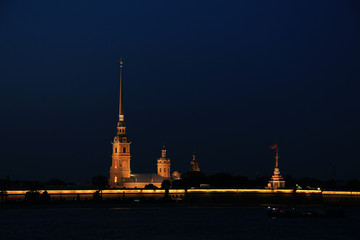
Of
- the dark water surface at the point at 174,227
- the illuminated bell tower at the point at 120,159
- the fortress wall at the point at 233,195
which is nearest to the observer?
the dark water surface at the point at 174,227

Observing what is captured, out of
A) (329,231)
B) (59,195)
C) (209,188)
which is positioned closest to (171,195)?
(209,188)

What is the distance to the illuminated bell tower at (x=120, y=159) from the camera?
184 metres

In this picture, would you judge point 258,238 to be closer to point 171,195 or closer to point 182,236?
point 182,236

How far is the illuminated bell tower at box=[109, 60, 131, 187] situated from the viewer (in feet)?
602

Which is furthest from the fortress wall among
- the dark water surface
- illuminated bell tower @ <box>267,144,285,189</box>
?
the dark water surface

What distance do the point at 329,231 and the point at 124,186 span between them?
99168mm

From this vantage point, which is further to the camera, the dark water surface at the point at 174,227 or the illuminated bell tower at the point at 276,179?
the illuminated bell tower at the point at 276,179

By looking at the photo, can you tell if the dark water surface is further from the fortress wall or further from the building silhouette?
the building silhouette

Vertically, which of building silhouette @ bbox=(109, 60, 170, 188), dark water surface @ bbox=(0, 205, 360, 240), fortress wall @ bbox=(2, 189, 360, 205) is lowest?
dark water surface @ bbox=(0, 205, 360, 240)

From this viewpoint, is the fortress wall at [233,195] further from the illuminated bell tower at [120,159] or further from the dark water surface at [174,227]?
the dark water surface at [174,227]

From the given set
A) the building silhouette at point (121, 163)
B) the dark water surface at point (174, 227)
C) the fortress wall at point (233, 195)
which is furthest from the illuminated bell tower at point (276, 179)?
the dark water surface at point (174, 227)

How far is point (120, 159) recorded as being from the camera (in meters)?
184

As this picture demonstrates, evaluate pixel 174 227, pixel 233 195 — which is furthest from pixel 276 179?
pixel 174 227

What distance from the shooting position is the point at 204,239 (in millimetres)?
78812
